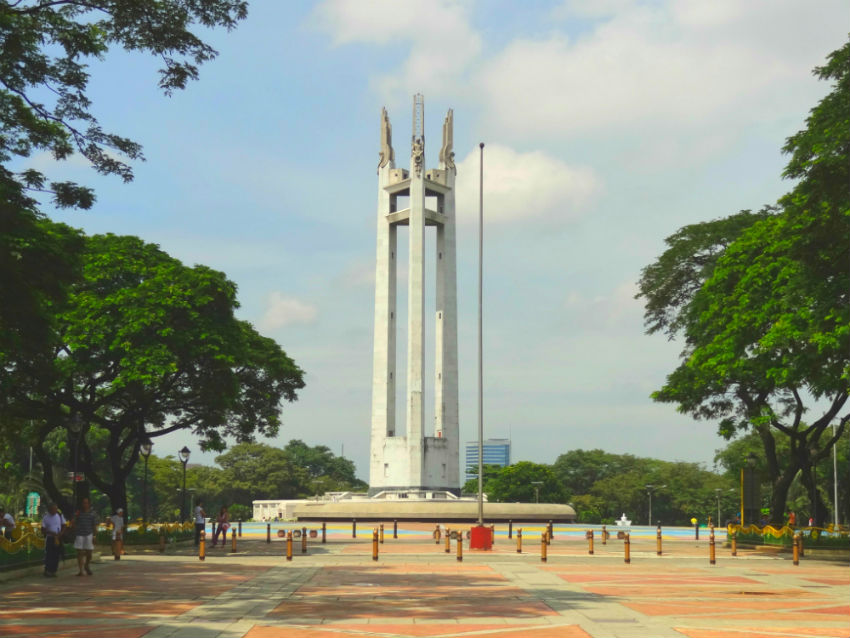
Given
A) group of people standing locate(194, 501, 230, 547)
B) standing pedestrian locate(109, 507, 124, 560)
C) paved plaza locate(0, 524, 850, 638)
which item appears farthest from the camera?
group of people standing locate(194, 501, 230, 547)

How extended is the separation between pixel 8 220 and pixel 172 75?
561cm

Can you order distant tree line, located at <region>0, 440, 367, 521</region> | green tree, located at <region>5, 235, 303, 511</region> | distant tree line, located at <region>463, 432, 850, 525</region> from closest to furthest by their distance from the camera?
green tree, located at <region>5, 235, 303, 511</region> → distant tree line, located at <region>463, 432, 850, 525</region> → distant tree line, located at <region>0, 440, 367, 521</region>

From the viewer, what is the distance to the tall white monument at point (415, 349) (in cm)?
9044

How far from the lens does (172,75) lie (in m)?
22.5

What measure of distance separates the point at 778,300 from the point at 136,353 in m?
24.5

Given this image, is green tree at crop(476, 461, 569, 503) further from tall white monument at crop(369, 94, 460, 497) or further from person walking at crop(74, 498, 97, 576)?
person walking at crop(74, 498, 97, 576)

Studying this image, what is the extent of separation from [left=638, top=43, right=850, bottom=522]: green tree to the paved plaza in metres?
7.28

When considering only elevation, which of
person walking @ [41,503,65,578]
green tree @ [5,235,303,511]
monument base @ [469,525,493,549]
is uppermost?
green tree @ [5,235,303,511]

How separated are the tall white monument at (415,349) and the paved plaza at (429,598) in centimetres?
5466

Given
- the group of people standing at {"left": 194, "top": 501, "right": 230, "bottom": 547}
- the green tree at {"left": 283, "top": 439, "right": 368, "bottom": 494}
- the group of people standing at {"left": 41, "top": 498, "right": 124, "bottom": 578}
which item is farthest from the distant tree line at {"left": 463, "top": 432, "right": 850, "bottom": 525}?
the group of people standing at {"left": 41, "top": 498, "right": 124, "bottom": 578}

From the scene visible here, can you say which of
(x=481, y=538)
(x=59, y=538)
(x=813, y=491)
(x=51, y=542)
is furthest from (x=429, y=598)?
(x=813, y=491)

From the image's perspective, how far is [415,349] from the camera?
9094 cm

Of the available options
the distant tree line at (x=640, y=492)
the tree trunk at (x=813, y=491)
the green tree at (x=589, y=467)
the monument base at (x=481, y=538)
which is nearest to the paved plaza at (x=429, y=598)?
the monument base at (x=481, y=538)

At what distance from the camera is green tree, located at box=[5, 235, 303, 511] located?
40062 mm
